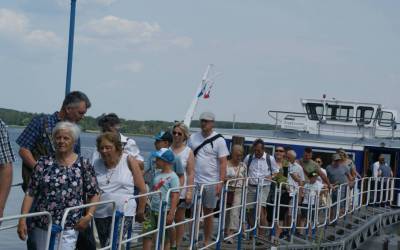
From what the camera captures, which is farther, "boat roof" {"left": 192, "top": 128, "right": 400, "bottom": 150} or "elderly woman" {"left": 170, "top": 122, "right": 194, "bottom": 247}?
"boat roof" {"left": 192, "top": 128, "right": 400, "bottom": 150}

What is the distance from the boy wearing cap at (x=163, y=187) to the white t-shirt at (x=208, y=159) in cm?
130

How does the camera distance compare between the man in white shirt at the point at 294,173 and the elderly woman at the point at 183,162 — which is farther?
the man in white shirt at the point at 294,173

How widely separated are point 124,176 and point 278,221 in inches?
195

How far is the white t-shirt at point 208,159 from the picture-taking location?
28.6 feet

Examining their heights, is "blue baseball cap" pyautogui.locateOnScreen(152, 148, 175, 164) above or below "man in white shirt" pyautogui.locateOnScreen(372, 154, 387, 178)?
above

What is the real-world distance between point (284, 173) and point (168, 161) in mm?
4788

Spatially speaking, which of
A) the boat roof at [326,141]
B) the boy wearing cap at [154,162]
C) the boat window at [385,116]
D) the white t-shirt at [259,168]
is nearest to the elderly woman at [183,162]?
the boy wearing cap at [154,162]

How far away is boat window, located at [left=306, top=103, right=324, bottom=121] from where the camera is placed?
76.5 ft

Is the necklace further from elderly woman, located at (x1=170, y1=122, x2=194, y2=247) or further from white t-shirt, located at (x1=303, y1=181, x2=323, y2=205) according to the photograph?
white t-shirt, located at (x1=303, y1=181, x2=323, y2=205)

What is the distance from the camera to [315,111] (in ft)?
77.0

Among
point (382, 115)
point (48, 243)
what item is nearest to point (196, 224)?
point (48, 243)

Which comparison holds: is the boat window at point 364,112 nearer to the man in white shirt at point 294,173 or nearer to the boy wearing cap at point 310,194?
the boy wearing cap at point 310,194

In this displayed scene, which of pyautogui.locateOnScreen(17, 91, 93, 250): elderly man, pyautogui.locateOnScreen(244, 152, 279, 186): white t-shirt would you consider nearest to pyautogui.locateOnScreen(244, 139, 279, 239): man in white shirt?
pyautogui.locateOnScreen(244, 152, 279, 186): white t-shirt

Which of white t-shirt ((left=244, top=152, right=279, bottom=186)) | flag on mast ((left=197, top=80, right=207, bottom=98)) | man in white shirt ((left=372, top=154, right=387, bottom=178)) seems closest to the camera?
white t-shirt ((left=244, top=152, right=279, bottom=186))
